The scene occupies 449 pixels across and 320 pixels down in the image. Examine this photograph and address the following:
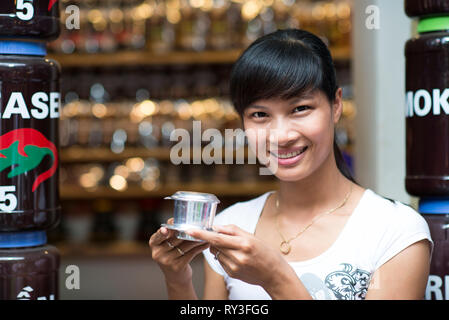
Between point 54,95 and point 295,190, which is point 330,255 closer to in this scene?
point 295,190

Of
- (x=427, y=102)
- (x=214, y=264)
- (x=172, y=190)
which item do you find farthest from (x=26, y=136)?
(x=172, y=190)

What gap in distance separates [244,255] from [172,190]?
2836mm

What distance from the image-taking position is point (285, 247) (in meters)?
1.33

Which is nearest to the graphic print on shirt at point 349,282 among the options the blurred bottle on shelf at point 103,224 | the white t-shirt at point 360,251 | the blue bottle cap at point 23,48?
the white t-shirt at point 360,251

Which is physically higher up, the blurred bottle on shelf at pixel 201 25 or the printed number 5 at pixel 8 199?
the blurred bottle on shelf at pixel 201 25

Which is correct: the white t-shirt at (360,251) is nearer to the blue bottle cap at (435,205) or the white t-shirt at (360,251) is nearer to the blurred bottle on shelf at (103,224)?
the blue bottle cap at (435,205)

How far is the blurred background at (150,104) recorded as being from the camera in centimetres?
389

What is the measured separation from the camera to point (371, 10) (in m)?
2.47

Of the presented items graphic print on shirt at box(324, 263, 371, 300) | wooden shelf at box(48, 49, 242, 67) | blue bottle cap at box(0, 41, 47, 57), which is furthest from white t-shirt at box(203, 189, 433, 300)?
wooden shelf at box(48, 49, 242, 67)

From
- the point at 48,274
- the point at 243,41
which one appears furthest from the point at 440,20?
the point at 243,41

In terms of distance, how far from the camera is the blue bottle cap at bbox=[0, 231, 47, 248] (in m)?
1.30

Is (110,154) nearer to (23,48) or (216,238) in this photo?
(23,48)

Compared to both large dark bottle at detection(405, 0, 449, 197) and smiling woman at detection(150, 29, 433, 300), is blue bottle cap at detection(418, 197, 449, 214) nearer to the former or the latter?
large dark bottle at detection(405, 0, 449, 197)

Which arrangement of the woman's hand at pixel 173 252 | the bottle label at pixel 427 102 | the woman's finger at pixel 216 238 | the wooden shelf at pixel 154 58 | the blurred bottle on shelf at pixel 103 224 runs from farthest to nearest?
the blurred bottle on shelf at pixel 103 224
the wooden shelf at pixel 154 58
the bottle label at pixel 427 102
the woman's hand at pixel 173 252
the woman's finger at pixel 216 238
